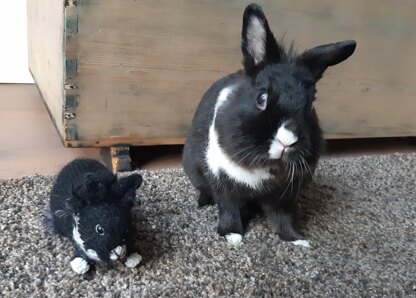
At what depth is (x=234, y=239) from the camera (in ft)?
3.42

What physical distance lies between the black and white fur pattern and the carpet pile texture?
0.19 feet

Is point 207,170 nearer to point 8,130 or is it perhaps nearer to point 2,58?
point 8,130

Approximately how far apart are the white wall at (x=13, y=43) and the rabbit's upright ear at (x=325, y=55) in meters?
1.44

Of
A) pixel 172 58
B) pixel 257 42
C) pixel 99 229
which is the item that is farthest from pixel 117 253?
pixel 172 58

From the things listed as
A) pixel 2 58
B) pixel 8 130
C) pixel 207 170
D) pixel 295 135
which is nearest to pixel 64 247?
pixel 207 170

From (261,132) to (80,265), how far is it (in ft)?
1.23

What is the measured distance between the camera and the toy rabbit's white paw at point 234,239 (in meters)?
1.04

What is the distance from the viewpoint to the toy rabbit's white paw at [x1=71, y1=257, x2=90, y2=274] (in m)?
0.88

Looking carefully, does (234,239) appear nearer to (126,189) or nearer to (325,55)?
(126,189)

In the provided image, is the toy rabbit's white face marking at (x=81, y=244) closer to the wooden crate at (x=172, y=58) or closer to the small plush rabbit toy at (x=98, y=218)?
the small plush rabbit toy at (x=98, y=218)

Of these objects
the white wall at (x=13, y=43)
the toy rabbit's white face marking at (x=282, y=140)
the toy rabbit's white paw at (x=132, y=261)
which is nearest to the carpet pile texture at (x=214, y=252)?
the toy rabbit's white paw at (x=132, y=261)

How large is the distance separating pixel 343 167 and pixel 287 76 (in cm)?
→ 64

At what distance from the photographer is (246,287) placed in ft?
2.96

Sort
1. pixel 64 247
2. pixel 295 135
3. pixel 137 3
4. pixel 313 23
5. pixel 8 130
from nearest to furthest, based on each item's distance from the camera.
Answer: pixel 295 135
pixel 64 247
pixel 137 3
pixel 313 23
pixel 8 130
